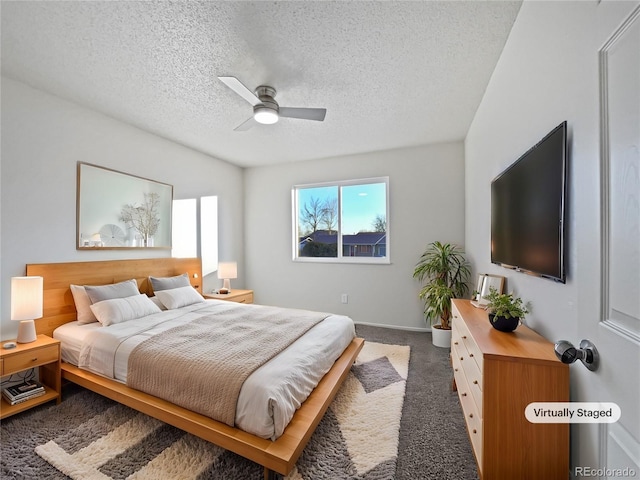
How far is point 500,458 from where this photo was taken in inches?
46.4

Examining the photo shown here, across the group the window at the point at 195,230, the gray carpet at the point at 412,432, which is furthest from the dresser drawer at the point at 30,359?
the window at the point at 195,230

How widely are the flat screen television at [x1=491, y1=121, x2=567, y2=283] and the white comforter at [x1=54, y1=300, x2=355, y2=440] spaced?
1.48 m

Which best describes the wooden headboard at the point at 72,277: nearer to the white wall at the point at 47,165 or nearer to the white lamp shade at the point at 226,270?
the white wall at the point at 47,165

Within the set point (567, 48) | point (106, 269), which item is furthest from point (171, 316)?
point (567, 48)

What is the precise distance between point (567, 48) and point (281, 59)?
5.56ft

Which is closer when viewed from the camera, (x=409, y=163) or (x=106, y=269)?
(x=106, y=269)

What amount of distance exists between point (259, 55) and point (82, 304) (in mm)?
2694

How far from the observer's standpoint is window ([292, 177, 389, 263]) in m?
4.22

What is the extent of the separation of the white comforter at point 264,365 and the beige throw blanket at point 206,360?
8cm

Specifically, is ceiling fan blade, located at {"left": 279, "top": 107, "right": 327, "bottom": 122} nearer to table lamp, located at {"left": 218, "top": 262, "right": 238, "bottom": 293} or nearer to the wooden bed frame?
the wooden bed frame

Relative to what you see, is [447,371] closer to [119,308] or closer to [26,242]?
[119,308]

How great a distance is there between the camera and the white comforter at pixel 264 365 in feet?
4.82

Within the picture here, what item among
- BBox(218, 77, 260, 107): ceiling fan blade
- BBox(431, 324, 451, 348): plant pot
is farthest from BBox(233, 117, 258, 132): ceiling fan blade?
BBox(431, 324, 451, 348): plant pot

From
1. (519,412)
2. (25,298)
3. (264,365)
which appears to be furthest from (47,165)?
(519,412)
